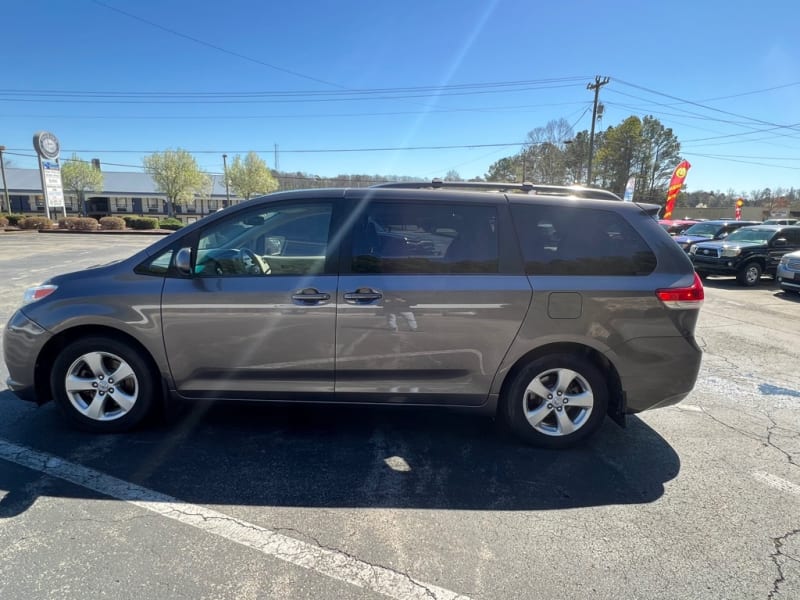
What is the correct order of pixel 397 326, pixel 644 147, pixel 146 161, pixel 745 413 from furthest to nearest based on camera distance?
pixel 644 147 < pixel 146 161 < pixel 745 413 < pixel 397 326

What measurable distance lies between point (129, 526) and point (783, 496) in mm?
3978

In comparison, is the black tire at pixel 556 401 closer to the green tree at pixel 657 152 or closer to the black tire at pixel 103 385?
the black tire at pixel 103 385

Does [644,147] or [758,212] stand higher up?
[644,147]

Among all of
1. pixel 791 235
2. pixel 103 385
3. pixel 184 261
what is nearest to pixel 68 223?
pixel 103 385

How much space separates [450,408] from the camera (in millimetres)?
3324

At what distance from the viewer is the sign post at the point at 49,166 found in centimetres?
2955

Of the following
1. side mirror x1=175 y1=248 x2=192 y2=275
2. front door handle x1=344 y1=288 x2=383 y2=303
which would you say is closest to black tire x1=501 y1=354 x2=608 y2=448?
front door handle x1=344 y1=288 x2=383 y2=303

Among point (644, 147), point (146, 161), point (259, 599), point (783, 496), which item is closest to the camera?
point (259, 599)

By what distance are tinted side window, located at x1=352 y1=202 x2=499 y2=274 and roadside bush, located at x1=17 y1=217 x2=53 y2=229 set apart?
118 feet

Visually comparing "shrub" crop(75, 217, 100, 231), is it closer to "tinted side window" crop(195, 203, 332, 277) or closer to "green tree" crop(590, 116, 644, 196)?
"tinted side window" crop(195, 203, 332, 277)

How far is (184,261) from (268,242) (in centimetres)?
61

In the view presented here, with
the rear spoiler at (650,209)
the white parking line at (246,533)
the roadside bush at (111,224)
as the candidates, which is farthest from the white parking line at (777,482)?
the roadside bush at (111,224)

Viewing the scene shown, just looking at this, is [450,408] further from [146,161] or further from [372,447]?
[146,161]

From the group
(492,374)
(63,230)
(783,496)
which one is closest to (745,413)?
(783,496)
